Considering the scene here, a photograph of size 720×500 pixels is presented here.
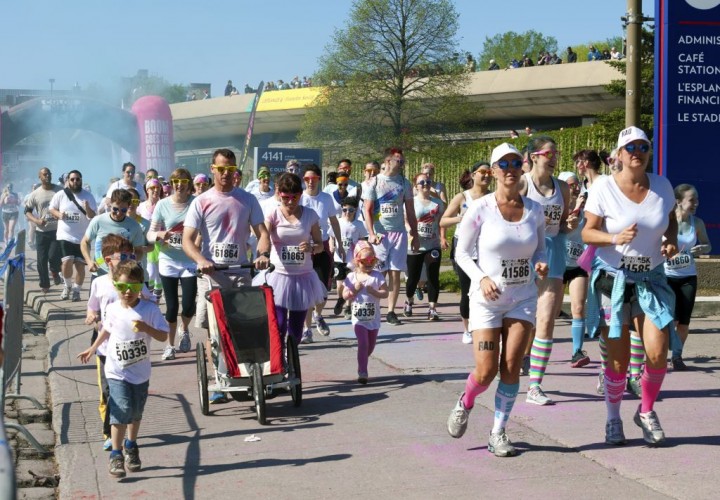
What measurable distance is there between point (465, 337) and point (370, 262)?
7.57 ft

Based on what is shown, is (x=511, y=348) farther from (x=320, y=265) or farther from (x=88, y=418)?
(x=320, y=265)

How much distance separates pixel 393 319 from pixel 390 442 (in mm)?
6356

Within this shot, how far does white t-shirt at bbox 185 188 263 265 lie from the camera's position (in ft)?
31.6

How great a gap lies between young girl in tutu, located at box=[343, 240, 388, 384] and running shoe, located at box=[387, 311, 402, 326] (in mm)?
3747

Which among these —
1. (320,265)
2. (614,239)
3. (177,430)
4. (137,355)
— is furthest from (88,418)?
(320,265)

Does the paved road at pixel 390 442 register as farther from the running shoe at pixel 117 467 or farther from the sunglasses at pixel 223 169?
the sunglasses at pixel 223 169

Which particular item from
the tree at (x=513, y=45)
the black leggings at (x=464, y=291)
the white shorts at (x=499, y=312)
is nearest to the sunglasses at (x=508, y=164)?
the white shorts at (x=499, y=312)

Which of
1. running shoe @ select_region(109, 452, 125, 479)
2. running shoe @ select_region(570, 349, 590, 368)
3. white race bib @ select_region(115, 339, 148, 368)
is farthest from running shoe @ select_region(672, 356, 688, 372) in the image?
running shoe @ select_region(109, 452, 125, 479)

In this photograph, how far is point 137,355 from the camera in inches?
279

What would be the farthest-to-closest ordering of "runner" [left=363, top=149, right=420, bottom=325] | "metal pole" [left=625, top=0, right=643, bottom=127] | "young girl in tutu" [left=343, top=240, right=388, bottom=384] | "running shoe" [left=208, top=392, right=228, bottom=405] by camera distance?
"metal pole" [left=625, top=0, right=643, bottom=127], "runner" [left=363, top=149, right=420, bottom=325], "young girl in tutu" [left=343, top=240, right=388, bottom=384], "running shoe" [left=208, top=392, right=228, bottom=405]

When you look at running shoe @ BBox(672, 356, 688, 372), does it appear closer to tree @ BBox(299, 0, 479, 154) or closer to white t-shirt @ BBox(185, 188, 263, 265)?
white t-shirt @ BBox(185, 188, 263, 265)

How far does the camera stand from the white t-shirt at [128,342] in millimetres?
7059

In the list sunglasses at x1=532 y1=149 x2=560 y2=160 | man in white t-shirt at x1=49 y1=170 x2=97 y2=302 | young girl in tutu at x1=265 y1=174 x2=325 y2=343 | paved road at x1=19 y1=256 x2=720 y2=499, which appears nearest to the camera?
paved road at x1=19 y1=256 x2=720 y2=499

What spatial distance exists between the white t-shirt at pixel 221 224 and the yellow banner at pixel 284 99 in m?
55.8
